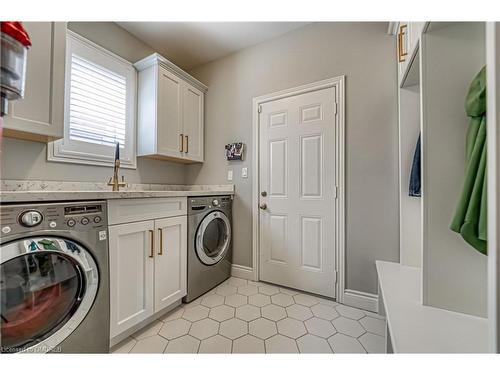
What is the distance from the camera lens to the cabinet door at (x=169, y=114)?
2035mm

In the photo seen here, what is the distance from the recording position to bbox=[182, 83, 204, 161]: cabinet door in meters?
2.30

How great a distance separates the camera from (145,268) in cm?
135

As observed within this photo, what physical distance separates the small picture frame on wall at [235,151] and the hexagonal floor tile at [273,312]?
4.80 feet

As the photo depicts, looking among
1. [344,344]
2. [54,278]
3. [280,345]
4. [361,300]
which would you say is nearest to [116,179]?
[54,278]

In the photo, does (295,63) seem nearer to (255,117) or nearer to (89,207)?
(255,117)

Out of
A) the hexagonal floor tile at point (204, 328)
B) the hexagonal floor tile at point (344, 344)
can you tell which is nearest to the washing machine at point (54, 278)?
the hexagonal floor tile at point (204, 328)

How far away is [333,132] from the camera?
71.5 inches

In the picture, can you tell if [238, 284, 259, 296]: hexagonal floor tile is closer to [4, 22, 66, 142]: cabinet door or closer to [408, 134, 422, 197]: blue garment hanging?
[408, 134, 422, 197]: blue garment hanging

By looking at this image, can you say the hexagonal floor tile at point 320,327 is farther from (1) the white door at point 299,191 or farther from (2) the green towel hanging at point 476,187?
(2) the green towel hanging at point 476,187

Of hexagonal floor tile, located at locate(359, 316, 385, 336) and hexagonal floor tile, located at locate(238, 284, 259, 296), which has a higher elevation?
hexagonal floor tile, located at locate(359, 316, 385, 336)

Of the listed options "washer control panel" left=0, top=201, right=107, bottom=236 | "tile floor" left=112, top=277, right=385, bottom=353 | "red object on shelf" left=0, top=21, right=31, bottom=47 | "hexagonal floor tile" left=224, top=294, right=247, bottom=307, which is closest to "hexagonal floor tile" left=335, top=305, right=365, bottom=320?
"tile floor" left=112, top=277, right=385, bottom=353

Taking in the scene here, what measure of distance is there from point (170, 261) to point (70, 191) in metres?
0.78
